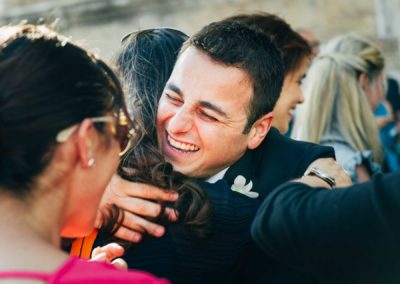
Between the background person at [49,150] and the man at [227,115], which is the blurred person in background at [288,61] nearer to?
the man at [227,115]

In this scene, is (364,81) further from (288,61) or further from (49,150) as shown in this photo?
(49,150)

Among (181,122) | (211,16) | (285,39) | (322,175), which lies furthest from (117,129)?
(211,16)

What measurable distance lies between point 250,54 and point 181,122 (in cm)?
35

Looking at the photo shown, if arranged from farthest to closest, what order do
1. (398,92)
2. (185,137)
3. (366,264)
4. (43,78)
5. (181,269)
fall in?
(398,92) → (185,137) → (181,269) → (366,264) → (43,78)

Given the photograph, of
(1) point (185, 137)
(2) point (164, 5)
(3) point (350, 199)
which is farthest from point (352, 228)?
(2) point (164, 5)

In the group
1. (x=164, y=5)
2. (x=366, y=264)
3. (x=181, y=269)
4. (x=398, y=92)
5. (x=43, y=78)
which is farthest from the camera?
(x=164, y=5)

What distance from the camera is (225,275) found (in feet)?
8.18

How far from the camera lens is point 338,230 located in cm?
187

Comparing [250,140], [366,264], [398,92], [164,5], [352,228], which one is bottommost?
[164,5]

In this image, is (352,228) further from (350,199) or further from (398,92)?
(398,92)

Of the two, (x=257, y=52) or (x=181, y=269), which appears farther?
(x=257, y=52)

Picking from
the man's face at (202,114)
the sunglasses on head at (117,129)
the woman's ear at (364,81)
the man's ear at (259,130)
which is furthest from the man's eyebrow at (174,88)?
the woman's ear at (364,81)

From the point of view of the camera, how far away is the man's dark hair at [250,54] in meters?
2.71

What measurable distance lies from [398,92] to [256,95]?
181 inches
